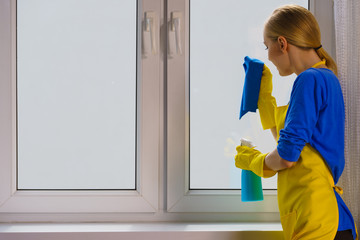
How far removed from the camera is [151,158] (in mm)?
1511

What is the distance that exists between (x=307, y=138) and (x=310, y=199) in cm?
17

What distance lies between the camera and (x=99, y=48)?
155 cm

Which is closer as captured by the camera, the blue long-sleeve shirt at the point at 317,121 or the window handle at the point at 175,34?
the blue long-sleeve shirt at the point at 317,121

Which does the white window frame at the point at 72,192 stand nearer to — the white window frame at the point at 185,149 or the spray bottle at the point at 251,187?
the white window frame at the point at 185,149

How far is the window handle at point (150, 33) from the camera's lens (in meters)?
1.48

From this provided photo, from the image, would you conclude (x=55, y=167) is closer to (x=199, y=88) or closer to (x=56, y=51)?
(x=56, y=51)

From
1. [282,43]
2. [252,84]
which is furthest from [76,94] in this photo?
[282,43]

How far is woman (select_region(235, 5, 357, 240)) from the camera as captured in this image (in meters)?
1.08

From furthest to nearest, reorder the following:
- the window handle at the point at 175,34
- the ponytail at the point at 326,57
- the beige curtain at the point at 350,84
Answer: the window handle at the point at 175,34, the beige curtain at the point at 350,84, the ponytail at the point at 326,57

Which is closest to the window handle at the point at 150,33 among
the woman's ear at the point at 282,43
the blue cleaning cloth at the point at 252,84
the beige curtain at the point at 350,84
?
the blue cleaning cloth at the point at 252,84

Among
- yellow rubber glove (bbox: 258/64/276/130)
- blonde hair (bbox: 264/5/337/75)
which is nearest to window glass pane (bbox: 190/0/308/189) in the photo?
yellow rubber glove (bbox: 258/64/276/130)

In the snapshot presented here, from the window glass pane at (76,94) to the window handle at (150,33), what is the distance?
3.1 inches

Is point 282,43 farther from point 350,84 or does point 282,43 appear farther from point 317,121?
point 350,84

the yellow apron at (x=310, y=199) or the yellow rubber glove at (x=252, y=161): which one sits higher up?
the yellow rubber glove at (x=252, y=161)
